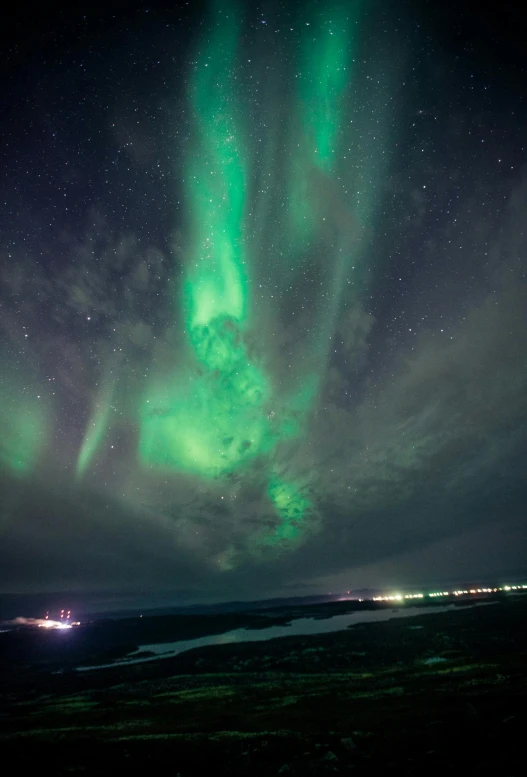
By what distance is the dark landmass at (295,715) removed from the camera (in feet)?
45.8

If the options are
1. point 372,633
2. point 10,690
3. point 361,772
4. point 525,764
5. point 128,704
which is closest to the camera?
point 525,764

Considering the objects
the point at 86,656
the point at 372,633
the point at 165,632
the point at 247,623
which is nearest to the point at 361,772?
the point at 372,633

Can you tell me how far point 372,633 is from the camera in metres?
51.4

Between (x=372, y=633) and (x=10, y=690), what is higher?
(x=10, y=690)

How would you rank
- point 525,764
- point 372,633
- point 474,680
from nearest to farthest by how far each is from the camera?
point 525,764, point 474,680, point 372,633

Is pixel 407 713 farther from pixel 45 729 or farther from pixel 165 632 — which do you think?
pixel 165 632

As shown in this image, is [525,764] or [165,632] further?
[165,632]

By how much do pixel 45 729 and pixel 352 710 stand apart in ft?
58.3

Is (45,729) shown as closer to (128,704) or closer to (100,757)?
(128,704)

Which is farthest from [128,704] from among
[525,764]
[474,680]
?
[525,764]

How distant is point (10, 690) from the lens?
36.5 m

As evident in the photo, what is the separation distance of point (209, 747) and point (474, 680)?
50.8 ft

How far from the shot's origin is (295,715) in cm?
1961

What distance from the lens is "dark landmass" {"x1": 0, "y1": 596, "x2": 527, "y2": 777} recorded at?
13969mm
